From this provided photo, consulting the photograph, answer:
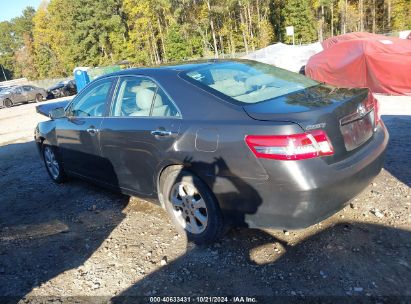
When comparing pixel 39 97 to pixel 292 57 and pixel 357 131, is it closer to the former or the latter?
pixel 292 57

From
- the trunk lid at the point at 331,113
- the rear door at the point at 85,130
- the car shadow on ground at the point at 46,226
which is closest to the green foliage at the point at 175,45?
the car shadow on ground at the point at 46,226

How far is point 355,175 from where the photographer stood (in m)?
3.13

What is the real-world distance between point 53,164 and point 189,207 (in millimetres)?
3231

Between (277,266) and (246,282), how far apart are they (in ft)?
1.02

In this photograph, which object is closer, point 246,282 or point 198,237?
point 246,282

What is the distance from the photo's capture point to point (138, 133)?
393 centimetres

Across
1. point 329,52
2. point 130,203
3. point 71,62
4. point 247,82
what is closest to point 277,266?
point 247,82

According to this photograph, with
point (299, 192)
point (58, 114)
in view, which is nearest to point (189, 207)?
point (299, 192)

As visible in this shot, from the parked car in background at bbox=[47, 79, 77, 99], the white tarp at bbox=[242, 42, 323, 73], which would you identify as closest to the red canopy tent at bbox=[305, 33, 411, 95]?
the white tarp at bbox=[242, 42, 323, 73]

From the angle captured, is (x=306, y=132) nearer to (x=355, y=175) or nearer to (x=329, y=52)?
(x=355, y=175)

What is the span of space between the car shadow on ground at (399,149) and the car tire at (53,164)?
4.51 meters

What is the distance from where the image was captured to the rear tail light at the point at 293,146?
113 inches

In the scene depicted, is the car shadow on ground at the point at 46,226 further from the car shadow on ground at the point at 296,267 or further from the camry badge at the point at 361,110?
the camry badge at the point at 361,110

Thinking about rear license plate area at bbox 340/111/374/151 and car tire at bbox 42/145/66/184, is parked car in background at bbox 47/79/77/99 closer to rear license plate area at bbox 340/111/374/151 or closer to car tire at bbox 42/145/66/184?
car tire at bbox 42/145/66/184
